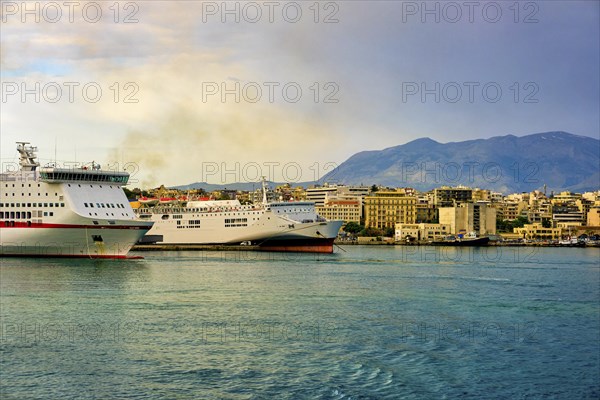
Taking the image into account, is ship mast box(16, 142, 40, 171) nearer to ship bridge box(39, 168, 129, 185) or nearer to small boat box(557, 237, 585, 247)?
ship bridge box(39, 168, 129, 185)

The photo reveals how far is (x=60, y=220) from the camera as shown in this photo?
42.3 m

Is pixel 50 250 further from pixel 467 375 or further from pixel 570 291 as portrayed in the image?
pixel 467 375

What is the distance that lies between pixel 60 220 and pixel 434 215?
8446 cm

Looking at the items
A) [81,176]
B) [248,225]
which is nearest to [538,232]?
[248,225]

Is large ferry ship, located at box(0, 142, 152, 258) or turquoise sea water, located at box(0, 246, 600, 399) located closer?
turquoise sea water, located at box(0, 246, 600, 399)

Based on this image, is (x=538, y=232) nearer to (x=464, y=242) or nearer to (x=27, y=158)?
(x=464, y=242)

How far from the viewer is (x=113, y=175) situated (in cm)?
4622

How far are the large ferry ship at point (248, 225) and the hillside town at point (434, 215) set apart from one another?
15239 mm

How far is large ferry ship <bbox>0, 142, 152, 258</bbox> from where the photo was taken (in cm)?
4241

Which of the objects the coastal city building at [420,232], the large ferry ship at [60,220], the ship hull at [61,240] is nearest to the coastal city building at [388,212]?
→ the coastal city building at [420,232]

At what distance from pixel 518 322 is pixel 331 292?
8020mm

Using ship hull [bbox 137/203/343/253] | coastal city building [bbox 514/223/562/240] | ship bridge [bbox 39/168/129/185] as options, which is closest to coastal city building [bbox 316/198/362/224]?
coastal city building [bbox 514/223/562/240]

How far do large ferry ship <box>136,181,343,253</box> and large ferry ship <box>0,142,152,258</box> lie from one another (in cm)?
1989

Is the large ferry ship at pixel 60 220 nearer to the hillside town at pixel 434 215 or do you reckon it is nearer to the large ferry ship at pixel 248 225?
the large ferry ship at pixel 248 225
